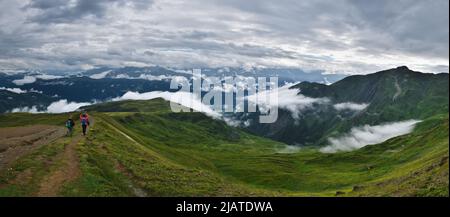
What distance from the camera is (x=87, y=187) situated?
158 ft

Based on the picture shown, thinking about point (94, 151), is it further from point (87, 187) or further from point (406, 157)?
point (406, 157)
